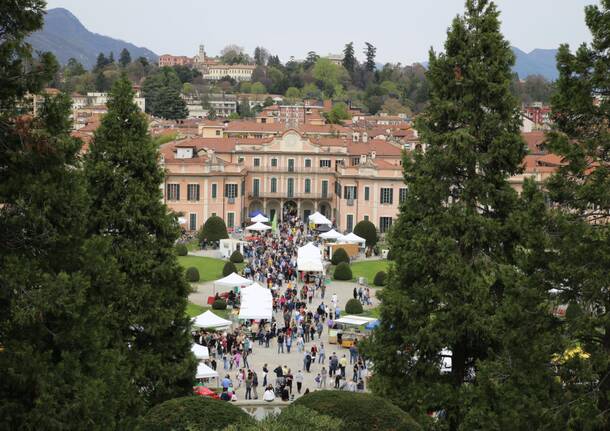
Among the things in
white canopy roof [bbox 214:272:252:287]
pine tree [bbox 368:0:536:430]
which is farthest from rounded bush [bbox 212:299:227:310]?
pine tree [bbox 368:0:536:430]

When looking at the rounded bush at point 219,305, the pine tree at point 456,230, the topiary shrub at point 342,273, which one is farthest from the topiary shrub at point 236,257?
the pine tree at point 456,230

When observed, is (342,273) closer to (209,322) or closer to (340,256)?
(340,256)

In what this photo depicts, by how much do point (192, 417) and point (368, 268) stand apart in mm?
35627

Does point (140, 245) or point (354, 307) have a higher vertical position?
point (140, 245)

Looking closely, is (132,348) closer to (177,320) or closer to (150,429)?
(177,320)

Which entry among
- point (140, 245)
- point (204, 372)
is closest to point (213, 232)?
point (204, 372)

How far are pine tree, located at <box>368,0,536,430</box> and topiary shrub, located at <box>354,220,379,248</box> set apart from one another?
35826 millimetres

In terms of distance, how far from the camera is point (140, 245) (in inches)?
607

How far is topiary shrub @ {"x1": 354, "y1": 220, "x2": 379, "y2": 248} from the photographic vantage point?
51594 mm

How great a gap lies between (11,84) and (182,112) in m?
109

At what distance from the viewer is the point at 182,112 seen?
118 meters

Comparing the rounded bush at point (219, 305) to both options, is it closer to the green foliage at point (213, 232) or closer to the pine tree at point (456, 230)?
the green foliage at point (213, 232)

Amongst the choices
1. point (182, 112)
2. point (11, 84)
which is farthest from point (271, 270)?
point (182, 112)

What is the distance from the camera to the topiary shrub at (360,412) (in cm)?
1164
